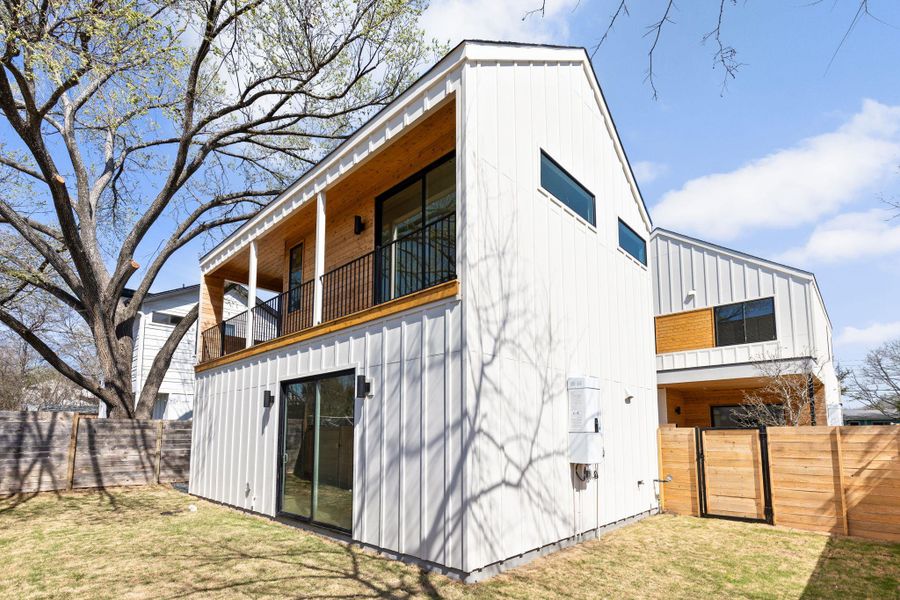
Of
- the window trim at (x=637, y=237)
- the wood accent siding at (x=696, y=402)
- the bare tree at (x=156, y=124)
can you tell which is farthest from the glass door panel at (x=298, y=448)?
the wood accent siding at (x=696, y=402)

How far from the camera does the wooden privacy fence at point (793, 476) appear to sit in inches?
284

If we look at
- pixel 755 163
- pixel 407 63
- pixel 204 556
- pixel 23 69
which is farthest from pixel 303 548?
pixel 407 63

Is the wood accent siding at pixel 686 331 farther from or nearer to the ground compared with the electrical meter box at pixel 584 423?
farther from the ground

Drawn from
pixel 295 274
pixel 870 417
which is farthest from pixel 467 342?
pixel 870 417

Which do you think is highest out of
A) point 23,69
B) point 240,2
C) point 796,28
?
point 240,2

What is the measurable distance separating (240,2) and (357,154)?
23.5 feet

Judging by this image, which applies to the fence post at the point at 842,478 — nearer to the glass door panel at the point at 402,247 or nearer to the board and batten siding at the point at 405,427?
the board and batten siding at the point at 405,427

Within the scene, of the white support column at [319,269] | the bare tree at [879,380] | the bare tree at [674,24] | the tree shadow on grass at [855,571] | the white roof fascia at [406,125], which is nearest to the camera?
the bare tree at [674,24]

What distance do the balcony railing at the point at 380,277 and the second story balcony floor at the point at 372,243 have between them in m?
0.02

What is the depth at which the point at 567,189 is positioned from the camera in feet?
25.8

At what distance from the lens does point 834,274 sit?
20000mm

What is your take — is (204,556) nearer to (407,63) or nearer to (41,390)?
(407,63)

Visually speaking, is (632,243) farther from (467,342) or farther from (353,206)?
(467,342)

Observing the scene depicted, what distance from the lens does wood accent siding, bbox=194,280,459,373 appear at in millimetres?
5816
